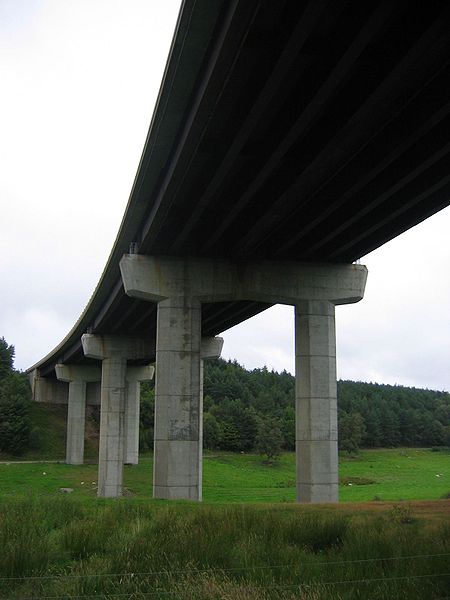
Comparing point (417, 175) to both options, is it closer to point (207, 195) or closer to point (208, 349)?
point (207, 195)

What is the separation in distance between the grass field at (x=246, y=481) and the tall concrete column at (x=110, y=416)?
4.59ft

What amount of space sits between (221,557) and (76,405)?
65.0 m

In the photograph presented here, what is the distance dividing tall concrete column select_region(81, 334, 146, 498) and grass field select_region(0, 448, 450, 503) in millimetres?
1400

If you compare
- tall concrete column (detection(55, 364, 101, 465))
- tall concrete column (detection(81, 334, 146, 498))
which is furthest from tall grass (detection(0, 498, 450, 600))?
tall concrete column (detection(55, 364, 101, 465))

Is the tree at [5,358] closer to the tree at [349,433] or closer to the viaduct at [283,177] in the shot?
the tree at [349,433]

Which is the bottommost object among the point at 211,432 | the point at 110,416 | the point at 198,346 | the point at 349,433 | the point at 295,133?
the point at 349,433

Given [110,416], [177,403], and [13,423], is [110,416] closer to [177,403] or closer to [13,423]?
[177,403]

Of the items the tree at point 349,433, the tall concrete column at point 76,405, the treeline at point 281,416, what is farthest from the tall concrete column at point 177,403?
the tree at point 349,433

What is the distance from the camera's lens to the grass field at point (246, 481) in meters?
43.8

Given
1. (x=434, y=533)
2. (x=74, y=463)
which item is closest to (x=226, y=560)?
(x=434, y=533)

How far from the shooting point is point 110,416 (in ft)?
168

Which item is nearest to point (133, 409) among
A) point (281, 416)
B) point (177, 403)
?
point (177, 403)

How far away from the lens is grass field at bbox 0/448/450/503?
43781mm

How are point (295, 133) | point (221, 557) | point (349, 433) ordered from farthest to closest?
point (349, 433) → point (295, 133) → point (221, 557)
